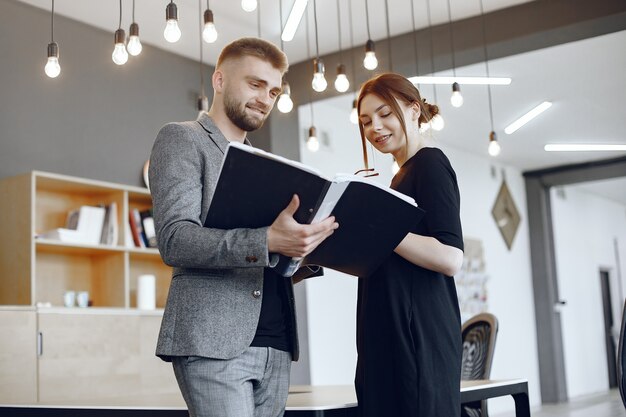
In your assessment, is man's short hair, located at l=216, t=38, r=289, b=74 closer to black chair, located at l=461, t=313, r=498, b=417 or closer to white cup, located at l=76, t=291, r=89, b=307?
black chair, located at l=461, t=313, r=498, b=417

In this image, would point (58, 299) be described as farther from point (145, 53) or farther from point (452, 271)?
point (452, 271)

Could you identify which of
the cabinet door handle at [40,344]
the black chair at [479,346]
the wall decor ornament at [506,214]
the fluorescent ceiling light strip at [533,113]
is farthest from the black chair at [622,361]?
the wall decor ornament at [506,214]

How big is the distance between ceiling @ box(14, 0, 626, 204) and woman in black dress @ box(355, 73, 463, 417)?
2.92 m

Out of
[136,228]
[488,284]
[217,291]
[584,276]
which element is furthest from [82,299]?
[584,276]

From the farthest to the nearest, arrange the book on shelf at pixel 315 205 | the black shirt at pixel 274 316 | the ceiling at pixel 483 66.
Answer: the ceiling at pixel 483 66 < the black shirt at pixel 274 316 < the book on shelf at pixel 315 205

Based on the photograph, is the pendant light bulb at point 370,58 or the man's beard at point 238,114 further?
the pendant light bulb at point 370,58

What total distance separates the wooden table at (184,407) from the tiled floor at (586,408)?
552cm

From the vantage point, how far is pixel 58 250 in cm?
462

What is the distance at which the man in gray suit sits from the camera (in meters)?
1.52

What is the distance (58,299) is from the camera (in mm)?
4656

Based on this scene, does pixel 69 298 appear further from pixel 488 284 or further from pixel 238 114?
pixel 488 284

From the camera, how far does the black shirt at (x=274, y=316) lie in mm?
1649

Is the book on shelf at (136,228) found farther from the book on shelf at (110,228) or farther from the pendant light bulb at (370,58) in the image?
the pendant light bulb at (370,58)

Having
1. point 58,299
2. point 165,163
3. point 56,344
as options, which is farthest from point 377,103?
point 58,299
